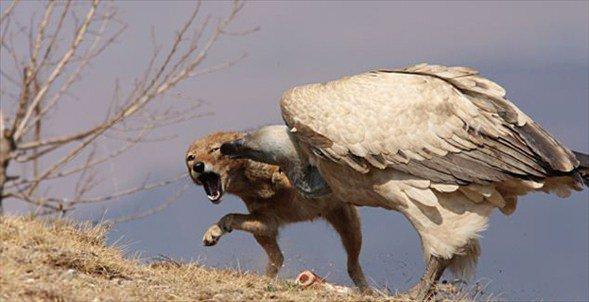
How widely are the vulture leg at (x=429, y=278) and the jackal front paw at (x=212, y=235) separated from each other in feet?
8.38

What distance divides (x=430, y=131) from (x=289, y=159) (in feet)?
5.04

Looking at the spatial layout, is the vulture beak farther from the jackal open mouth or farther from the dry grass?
the dry grass

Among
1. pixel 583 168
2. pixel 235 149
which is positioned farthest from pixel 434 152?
pixel 235 149

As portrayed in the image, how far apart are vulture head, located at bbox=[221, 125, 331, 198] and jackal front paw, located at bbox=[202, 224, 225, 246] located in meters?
1.12

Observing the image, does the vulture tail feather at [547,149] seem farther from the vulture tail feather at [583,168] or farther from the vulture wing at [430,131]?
the vulture tail feather at [583,168]

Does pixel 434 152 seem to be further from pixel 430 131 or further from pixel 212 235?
pixel 212 235

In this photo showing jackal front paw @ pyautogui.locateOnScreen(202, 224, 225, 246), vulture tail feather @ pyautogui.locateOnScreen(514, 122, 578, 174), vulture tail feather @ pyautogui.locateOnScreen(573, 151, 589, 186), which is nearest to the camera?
vulture tail feather @ pyautogui.locateOnScreen(514, 122, 578, 174)

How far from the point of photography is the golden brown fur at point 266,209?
1132 cm

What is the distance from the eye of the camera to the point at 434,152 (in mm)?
9336

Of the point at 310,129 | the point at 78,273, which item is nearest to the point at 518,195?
the point at 310,129

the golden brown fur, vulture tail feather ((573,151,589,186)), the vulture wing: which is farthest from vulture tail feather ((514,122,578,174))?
the golden brown fur

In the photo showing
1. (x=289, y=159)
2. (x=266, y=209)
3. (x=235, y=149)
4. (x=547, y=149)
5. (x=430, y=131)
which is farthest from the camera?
(x=266, y=209)

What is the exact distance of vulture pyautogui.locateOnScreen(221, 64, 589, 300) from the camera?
9219 millimetres

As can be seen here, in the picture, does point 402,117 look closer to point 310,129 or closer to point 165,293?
point 310,129
